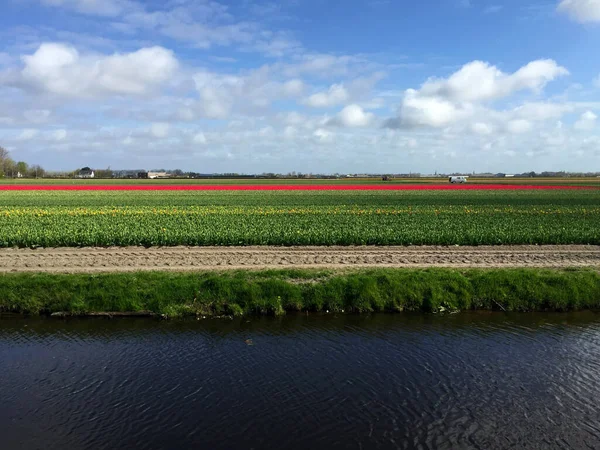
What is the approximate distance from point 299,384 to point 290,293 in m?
6.03

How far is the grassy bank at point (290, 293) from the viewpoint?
1606cm

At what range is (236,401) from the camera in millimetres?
9805

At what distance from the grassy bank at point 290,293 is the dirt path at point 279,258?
2556mm

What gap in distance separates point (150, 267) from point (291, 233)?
923 centimetres

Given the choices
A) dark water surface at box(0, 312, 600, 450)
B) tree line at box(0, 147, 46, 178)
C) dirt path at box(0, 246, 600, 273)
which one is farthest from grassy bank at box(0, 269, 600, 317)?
tree line at box(0, 147, 46, 178)

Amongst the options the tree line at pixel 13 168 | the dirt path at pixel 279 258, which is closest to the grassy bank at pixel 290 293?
the dirt path at pixel 279 258

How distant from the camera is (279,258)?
22.1m

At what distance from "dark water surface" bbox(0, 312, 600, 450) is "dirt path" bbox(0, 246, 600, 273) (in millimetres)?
5355

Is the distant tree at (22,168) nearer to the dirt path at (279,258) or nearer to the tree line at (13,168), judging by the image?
the tree line at (13,168)

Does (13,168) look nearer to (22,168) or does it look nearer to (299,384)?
(22,168)

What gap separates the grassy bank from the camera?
1606cm

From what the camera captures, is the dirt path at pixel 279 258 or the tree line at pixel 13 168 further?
the tree line at pixel 13 168

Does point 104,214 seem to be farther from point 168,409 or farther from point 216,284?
point 168,409

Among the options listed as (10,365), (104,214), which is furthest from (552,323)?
(104,214)
